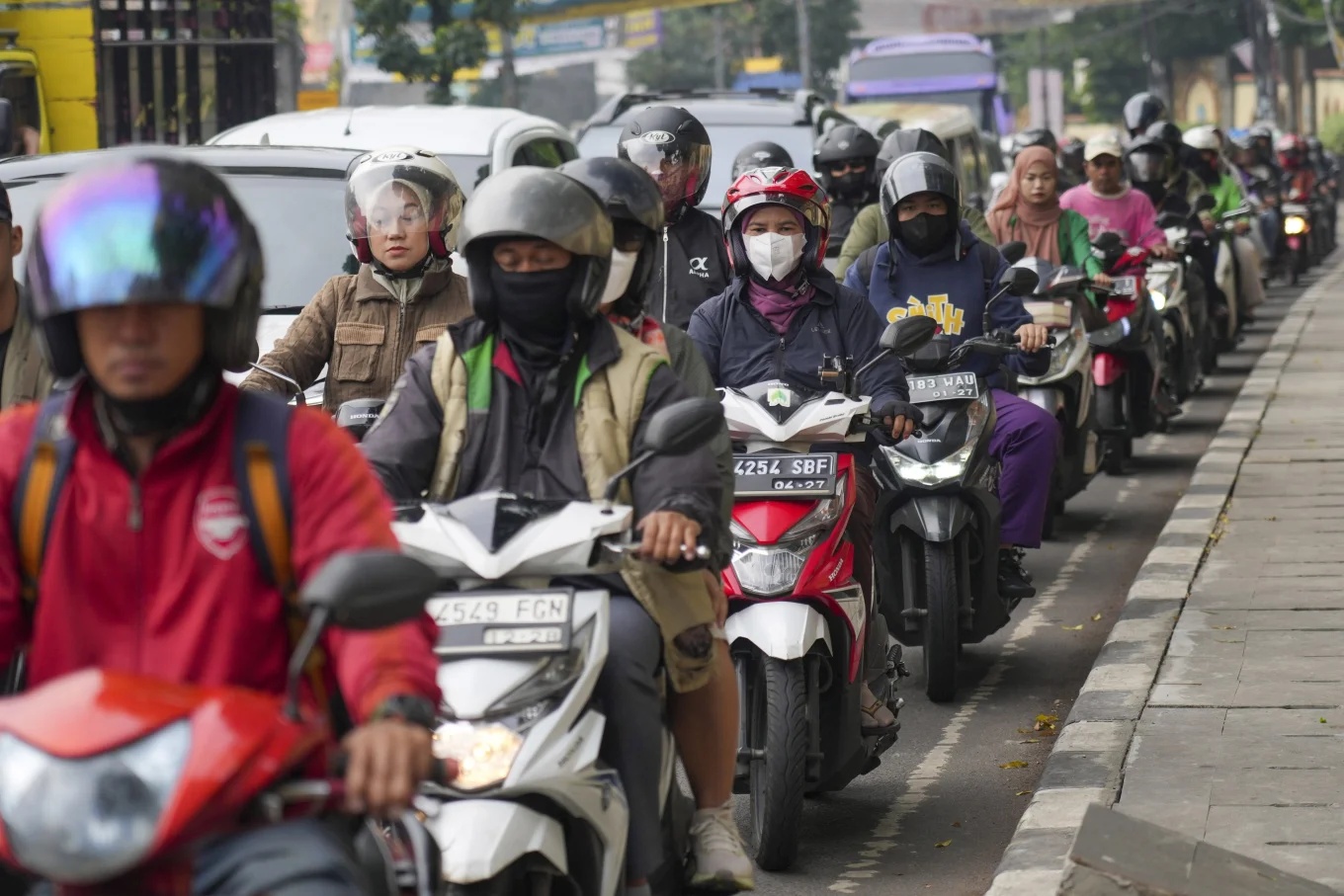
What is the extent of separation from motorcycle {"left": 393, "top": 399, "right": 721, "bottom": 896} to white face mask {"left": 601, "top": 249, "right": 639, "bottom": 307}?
1385 millimetres

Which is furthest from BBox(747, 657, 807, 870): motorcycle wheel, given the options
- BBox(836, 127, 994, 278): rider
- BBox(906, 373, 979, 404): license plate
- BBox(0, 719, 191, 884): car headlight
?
BBox(836, 127, 994, 278): rider

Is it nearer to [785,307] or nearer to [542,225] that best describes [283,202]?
[785,307]

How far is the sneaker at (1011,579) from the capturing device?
8039 millimetres

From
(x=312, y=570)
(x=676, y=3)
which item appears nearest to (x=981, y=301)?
(x=312, y=570)

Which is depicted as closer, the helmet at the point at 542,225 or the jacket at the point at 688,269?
the helmet at the point at 542,225

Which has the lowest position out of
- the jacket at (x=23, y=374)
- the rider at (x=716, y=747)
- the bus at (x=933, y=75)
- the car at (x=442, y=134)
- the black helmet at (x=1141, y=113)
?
the rider at (x=716, y=747)

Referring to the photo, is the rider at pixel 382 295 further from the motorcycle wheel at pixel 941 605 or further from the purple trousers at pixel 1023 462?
the purple trousers at pixel 1023 462

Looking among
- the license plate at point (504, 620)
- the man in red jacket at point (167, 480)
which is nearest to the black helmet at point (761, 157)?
the license plate at point (504, 620)

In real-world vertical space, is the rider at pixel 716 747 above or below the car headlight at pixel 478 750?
below

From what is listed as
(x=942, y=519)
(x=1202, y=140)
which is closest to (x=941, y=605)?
(x=942, y=519)

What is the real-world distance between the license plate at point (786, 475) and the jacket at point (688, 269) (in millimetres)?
1904

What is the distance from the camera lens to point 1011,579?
26.6 feet

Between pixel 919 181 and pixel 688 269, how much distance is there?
85 cm

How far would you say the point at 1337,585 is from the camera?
28.3 ft
